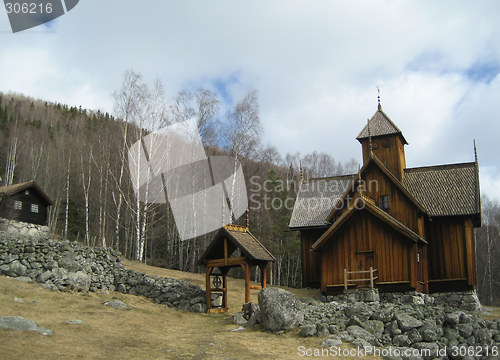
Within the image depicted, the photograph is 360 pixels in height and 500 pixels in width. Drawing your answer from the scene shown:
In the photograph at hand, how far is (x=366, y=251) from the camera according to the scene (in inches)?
933

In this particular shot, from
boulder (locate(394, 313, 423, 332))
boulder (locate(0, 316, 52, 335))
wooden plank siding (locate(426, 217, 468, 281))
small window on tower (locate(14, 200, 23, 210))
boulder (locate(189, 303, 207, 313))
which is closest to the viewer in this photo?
boulder (locate(0, 316, 52, 335))

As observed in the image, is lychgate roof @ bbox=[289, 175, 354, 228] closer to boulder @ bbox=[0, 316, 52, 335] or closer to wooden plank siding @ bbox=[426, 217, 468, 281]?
wooden plank siding @ bbox=[426, 217, 468, 281]

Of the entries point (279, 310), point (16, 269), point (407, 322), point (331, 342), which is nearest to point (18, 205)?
point (16, 269)

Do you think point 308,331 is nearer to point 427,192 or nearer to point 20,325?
point 20,325

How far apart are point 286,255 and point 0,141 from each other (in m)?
34.9

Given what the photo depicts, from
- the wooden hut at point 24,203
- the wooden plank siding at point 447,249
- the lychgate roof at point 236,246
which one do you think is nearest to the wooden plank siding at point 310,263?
the wooden plank siding at point 447,249

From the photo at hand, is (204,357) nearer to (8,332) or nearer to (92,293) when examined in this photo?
(8,332)

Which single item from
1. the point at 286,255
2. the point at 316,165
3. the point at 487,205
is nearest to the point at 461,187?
the point at 286,255

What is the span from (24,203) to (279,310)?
24.5 metres

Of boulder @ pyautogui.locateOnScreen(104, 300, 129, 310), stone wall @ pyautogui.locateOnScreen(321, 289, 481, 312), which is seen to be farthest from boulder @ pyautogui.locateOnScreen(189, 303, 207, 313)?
stone wall @ pyautogui.locateOnScreen(321, 289, 481, 312)

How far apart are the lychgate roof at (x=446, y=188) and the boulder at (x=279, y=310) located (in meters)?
13.1

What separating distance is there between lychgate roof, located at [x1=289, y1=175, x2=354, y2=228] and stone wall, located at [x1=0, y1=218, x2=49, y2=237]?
17695 mm

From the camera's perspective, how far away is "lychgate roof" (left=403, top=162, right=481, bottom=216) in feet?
84.5

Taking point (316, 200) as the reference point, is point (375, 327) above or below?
below
